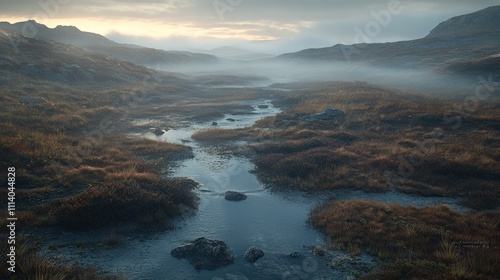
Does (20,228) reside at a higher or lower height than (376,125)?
lower

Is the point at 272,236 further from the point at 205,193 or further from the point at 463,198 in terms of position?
the point at 463,198

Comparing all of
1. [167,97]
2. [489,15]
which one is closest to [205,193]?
[167,97]

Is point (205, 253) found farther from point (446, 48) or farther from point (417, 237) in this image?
point (446, 48)

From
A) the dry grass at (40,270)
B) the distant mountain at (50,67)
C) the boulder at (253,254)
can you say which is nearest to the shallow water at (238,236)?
the boulder at (253,254)

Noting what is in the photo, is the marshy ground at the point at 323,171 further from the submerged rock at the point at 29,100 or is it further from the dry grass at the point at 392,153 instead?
the submerged rock at the point at 29,100

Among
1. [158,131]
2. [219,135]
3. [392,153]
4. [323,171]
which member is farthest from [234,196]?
[158,131]
